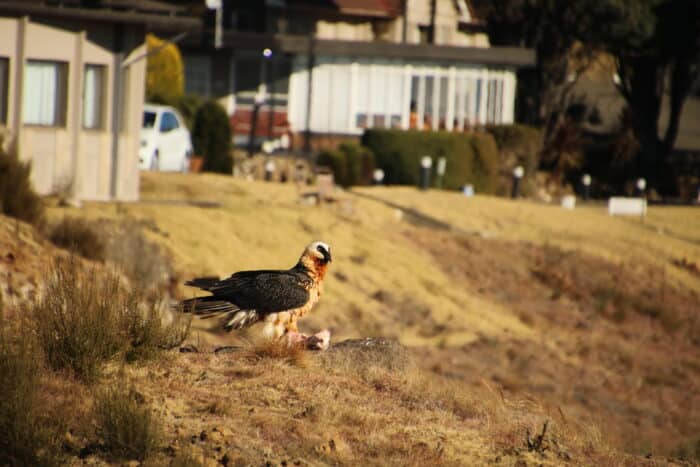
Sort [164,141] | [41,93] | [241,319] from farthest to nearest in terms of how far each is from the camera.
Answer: [164,141] → [41,93] → [241,319]

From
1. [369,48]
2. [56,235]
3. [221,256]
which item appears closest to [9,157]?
[56,235]

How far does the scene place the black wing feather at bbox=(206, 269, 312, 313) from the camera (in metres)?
11.0

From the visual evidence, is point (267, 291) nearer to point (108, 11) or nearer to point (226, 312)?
point (226, 312)

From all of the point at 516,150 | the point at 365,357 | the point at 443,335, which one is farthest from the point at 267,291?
the point at 516,150

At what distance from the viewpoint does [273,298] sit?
1106cm

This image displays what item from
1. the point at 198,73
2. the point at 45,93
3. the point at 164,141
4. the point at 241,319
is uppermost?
the point at 198,73

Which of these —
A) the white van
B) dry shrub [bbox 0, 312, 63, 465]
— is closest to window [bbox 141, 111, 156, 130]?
the white van

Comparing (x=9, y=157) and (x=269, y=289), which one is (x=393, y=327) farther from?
Result: (x=269, y=289)

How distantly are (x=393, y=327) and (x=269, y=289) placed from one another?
1311 centimetres

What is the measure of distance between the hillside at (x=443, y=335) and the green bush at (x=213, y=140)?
404 centimetres

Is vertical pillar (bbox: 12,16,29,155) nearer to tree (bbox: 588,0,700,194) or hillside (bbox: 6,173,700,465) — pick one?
hillside (bbox: 6,173,700,465)

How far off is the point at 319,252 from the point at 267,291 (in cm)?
51

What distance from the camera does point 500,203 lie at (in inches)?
1423

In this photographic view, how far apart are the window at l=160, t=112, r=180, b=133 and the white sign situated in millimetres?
12317
